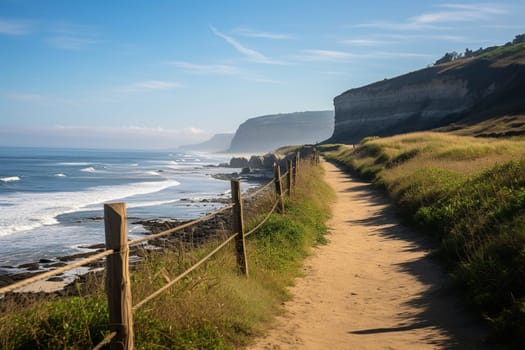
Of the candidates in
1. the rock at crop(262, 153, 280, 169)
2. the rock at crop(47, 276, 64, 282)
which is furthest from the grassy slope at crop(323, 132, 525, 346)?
the rock at crop(262, 153, 280, 169)

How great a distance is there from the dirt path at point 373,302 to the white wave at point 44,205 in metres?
15.4

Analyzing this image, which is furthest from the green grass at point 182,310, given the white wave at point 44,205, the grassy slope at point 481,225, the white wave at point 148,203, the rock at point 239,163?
the rock at point 239,163

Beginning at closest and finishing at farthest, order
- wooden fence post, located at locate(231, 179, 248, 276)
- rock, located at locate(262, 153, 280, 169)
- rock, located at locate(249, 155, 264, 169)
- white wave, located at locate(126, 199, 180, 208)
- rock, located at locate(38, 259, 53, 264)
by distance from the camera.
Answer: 1. wooden fence post, located at locate(231, 179, 248, 276)
2. rock, located at locate(38, 259, 53, 264)
3. white wave, located at locate(126, 199, 180, 208)
4. rock, located at locate(262, 153, 280, 169)
5. rock, located at locate(249, 155, 264, 169)

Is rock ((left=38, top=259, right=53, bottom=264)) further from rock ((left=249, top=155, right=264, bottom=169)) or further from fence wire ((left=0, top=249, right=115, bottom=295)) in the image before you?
rock ((left=249, top=155, right=264, bottom=169))

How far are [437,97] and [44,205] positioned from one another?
6702 cm

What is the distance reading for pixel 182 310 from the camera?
526cm

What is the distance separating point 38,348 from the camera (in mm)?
4008

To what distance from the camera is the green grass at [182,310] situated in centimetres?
420

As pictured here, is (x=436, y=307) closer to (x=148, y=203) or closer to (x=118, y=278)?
(x=118, y=278)

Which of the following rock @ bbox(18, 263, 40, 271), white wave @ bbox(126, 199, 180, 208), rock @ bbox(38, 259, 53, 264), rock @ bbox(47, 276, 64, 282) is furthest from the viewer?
white wave @ bbox(126, 199, 180, 208)

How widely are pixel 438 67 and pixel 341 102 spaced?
65.4 feet

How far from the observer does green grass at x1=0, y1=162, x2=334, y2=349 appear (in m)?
4.20

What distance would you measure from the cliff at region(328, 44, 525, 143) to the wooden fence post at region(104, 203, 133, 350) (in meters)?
59.5

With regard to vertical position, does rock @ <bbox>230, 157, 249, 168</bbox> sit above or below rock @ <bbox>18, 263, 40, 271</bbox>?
above
